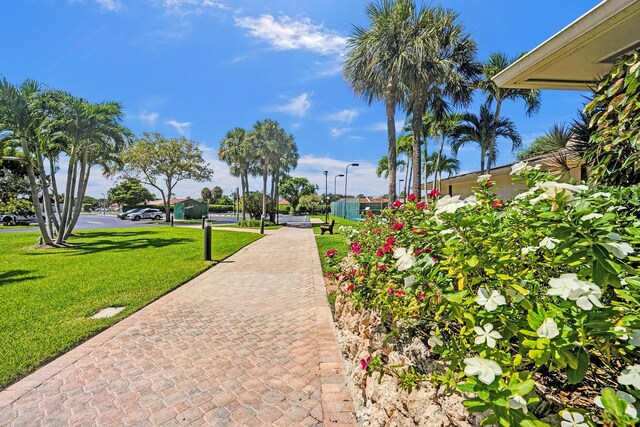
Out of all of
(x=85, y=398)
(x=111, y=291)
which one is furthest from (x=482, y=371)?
(x=111, y=291)

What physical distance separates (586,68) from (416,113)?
893cm

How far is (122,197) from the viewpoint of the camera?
176ft

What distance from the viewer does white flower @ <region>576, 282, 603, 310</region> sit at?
94 centimetres

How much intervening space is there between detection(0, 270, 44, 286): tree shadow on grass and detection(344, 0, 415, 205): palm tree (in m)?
11.7

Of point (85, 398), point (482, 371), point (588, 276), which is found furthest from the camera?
point (85, 398)

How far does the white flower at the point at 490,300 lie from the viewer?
→ 3.79 ft

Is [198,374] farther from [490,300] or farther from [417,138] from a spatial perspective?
[417,138]

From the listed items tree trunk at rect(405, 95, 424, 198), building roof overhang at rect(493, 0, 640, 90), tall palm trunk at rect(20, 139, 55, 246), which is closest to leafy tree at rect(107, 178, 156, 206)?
tall palm trunk at rect(20, 139, 55, 246)

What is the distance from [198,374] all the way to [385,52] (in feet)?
42.2

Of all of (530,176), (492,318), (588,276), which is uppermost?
(530,176)

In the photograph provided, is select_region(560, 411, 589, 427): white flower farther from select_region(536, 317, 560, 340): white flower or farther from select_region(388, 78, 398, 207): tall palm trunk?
select_region(388, 78, 398, 207): tall palm trunk

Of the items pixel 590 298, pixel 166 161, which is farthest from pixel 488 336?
pixel 166 161

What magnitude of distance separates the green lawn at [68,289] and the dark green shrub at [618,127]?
634cm

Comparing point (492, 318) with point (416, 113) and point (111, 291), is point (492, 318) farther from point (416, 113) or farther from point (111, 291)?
point (416, 113)
